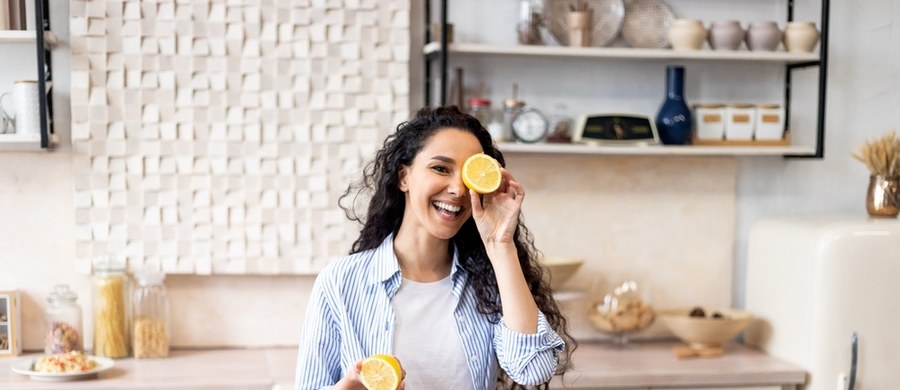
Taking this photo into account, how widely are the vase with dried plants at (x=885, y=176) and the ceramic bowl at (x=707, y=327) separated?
0.55 meters

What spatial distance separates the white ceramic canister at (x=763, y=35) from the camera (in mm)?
3328

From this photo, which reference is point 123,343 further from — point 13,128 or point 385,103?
point 385,103

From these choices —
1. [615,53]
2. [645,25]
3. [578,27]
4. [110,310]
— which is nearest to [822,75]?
[645,25]

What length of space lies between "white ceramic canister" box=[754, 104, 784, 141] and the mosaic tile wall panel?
1.19m

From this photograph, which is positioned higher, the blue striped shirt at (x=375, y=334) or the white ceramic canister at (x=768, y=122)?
the white ceramic canister at (x=768, y=122)

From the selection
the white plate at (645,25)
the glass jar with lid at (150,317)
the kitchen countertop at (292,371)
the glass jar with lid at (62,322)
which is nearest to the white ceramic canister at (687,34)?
the white plate at (645,25)

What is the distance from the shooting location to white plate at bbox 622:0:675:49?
3416mm

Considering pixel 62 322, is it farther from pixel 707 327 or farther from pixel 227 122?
pixel 707 327

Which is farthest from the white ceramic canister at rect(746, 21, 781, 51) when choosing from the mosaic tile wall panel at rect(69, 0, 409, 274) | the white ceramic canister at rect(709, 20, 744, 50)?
the mosaic tile wall panel at rect(69, 0, 409, 274)

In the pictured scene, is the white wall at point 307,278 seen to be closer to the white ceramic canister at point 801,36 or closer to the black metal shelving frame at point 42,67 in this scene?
the black metal shelving frame at point 42,67

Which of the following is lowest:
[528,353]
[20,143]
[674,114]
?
[528,353]

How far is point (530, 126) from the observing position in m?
3.23

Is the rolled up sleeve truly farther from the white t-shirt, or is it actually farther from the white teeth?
the white teeth

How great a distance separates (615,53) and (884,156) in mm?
932
